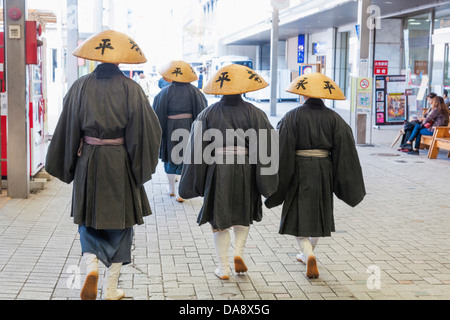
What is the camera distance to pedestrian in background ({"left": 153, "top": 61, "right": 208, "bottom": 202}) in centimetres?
771

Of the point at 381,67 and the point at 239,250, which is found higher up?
the point at 381,67

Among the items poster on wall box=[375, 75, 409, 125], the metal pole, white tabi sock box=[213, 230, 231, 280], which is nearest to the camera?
white tabi sock box=[213, 230, 231, 280]

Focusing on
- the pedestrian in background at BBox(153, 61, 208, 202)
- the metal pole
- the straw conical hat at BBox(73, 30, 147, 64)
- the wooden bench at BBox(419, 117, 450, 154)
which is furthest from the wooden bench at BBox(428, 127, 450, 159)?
the metal pole

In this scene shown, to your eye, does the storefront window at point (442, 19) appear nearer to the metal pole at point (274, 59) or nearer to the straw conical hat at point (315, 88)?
the metal pole at point (274, 59)

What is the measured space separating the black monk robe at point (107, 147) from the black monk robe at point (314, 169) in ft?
3.95

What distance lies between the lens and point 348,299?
434cm

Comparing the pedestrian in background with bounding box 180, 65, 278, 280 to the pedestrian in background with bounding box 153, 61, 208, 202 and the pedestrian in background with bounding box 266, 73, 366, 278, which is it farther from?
the pedestrian in background with bounding box 153, 61, 208, 202

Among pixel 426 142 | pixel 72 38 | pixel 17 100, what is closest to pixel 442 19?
pixel 426 142

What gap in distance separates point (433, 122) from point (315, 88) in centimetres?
845

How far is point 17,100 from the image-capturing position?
7586 millimetres

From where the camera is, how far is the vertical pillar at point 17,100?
7.50 meters

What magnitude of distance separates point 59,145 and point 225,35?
134 ft

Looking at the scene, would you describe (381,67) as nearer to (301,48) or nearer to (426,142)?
(426,142)

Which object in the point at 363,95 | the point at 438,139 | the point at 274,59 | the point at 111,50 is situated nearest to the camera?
the point at 111,50
